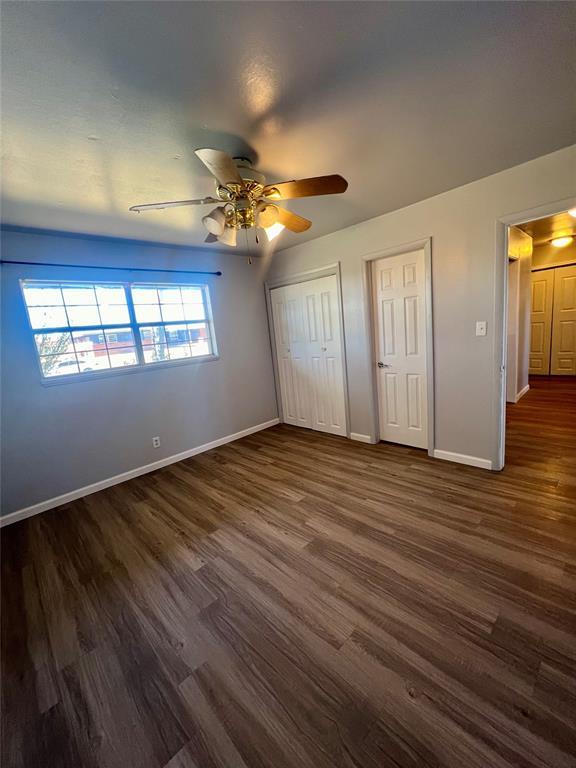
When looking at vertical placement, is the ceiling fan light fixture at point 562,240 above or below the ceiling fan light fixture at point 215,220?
above

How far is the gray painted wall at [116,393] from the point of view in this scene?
8.37 feet

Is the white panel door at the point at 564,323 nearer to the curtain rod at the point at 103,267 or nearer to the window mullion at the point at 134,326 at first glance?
the curtain rod at the point at 103,267

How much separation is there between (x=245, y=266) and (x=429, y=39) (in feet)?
10.2

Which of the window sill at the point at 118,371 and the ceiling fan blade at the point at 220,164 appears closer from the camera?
the ceiling fan blade at the point at 220,164

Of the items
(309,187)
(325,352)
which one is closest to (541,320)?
(325,352)

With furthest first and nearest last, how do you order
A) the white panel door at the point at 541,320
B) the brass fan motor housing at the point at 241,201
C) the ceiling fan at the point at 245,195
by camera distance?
1. the white panel door at the point at 541,320
2. the brass fan motor housing at the point at 241,201
3. the ceiling fan at the point at 245,195

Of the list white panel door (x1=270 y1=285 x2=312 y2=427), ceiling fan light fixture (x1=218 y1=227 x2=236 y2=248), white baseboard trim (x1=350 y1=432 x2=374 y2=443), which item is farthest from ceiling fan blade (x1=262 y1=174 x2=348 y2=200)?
white baseboard trim (x1=350 y1=432 x2=374 y2=443)

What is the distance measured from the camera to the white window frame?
8.76 feet

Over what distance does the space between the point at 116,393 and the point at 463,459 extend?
352 cm

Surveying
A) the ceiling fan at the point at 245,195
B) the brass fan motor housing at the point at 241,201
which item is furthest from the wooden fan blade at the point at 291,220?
the brass fan motor housing at the point at 241,201

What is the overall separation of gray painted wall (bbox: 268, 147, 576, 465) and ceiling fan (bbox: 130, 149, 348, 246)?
93 cm

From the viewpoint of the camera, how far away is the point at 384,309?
3.18 m

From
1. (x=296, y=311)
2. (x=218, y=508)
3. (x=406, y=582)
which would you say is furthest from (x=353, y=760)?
(x=296, y=311)

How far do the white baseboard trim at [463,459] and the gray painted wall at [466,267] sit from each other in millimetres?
43
